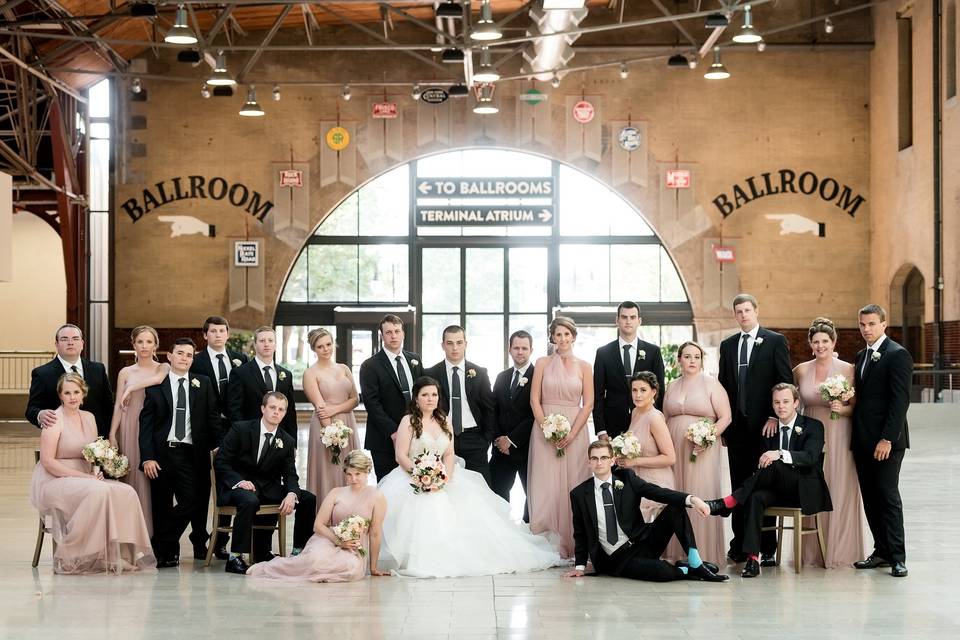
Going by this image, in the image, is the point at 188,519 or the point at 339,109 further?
the point at 339,109

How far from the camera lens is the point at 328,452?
27.5 ft

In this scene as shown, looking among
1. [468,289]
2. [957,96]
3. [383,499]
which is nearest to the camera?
[383,499]

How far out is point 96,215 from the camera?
24.2 m

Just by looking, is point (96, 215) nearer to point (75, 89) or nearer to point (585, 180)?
point (75, 89)

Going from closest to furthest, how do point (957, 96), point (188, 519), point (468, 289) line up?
1. point (188, 519)
2. point (957, 96)
3. point (468, 289)

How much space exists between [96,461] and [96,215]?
17.5m

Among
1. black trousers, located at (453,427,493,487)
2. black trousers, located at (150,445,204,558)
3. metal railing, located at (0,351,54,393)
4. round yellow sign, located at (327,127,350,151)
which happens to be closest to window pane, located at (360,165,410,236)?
round yellow sign, located at (327,127,350,151)

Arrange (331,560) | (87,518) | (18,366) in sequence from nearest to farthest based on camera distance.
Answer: (331,560), (87,518), (18,366)

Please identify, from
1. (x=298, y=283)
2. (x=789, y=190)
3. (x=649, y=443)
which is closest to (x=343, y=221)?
(x=298, y=283)

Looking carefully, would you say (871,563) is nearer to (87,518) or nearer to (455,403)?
(455,403)

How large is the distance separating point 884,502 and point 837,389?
0.76m

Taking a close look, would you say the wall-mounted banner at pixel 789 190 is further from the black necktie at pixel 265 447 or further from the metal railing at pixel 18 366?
the black necktie at pixel 265 447

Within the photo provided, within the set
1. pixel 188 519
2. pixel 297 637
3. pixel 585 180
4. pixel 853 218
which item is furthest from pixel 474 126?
pixel 297 637

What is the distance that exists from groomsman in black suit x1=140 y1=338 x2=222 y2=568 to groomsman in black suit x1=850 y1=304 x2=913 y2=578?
416cm
